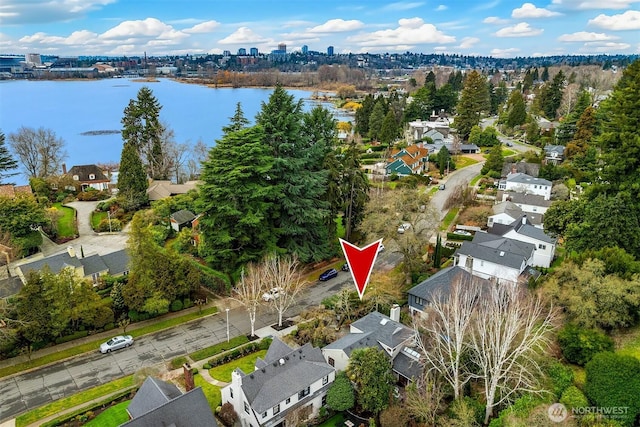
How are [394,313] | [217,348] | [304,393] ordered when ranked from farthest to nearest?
[394,313]
[217,348]
[304,393]

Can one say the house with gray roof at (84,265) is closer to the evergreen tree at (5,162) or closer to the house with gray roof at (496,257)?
the house with gray roof at (496,257)

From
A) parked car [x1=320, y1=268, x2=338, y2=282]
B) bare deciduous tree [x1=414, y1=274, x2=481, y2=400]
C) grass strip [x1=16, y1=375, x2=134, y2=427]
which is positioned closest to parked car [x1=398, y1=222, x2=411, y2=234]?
parked car [x1=320, y1=268, x2=338, y2=282]

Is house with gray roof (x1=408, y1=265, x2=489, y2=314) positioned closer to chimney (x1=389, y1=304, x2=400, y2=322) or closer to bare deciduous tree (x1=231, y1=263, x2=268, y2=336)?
chimney (x1=389, y1=304, x2=400, y2=322)

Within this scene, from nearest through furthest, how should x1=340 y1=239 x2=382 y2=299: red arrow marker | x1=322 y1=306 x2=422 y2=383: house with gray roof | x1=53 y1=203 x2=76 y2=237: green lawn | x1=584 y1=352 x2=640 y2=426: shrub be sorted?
1. x1=340 y1=239 x2=382 y2=299: red arrow marker
2. x1=584 y1=352 x2=640 y2=426: shrub
3. x1=322 y1=306 x2=422 y2=383: house with gray roof
4. x1=53 y1=203 x2=76 y2=237: green lawn

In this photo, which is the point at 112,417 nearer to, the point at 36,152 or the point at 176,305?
the point at 176,305

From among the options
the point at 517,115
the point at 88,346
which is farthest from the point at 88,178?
the point at 517,115

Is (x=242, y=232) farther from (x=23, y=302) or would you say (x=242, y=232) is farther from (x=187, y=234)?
(x=23, y=302)

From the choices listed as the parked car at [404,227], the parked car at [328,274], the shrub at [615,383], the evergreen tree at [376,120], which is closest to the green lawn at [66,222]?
the parked car at [328,274]
